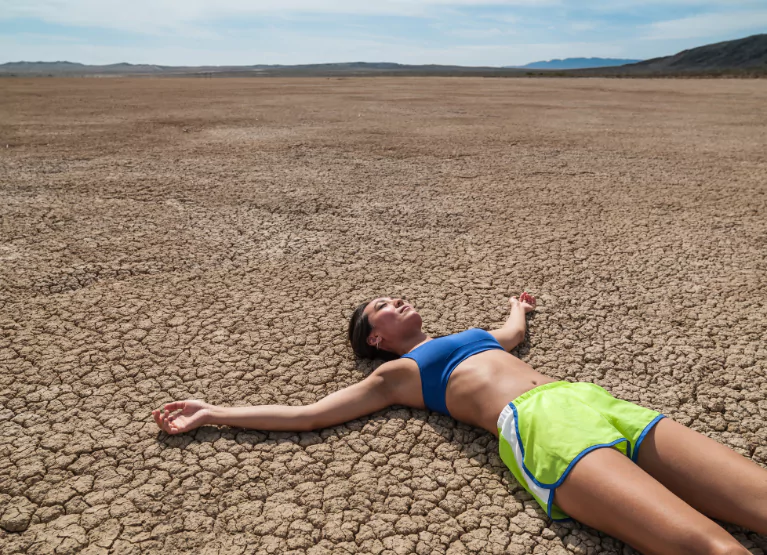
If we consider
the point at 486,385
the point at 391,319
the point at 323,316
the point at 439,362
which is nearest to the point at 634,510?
the point at 486,385

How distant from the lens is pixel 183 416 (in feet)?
8.32

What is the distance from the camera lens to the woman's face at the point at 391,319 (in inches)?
112

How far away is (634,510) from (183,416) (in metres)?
1.90

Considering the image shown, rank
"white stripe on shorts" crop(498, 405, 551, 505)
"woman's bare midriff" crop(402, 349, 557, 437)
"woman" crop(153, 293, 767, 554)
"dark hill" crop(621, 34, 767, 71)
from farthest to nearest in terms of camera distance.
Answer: "dark hill" crop(621, 34, 767, 71) < "woman's bare midriff" crop(402, 349, 557, 437) < "white stripe on shorts" crop(498, 405, 551, 505) < "woman" crop(153, 293, 767, 554)

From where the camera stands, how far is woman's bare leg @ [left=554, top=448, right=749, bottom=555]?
1.61 meters

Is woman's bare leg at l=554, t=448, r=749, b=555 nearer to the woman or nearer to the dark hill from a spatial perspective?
the woman

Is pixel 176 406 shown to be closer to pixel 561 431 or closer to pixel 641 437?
pixel 561 431

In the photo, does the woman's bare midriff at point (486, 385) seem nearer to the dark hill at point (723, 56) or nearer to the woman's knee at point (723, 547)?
the woman's knee at point (723, 547)

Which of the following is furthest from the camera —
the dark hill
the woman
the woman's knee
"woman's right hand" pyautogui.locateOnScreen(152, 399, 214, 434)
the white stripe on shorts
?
the dark hill

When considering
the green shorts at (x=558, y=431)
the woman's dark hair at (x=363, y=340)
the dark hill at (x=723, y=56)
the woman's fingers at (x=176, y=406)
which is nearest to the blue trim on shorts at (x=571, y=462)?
the green shorts at (x=558, y=431)

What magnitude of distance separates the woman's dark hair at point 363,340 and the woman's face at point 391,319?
36mm

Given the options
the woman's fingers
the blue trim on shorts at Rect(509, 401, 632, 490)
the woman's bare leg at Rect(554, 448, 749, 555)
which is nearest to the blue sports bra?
the blue trim on shorts at Rect(509, 401, 632, 490)

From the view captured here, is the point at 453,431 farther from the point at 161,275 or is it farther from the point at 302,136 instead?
the point at 302,136

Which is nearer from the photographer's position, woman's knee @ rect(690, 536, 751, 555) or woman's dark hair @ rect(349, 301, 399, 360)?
woman's knee @ rect(690, 536, 751, 555)
